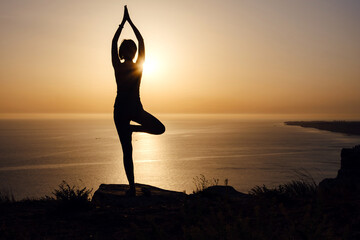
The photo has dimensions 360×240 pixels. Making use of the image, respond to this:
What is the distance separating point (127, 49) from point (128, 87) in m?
0.78

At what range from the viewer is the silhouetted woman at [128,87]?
6180mm

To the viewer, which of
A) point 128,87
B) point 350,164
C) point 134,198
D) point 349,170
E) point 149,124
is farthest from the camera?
point 350,164

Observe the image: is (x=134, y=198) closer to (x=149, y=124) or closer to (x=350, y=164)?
(x=149, y=124)

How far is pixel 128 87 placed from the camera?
6234mm

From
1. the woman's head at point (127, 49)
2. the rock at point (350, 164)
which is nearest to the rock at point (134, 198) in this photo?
the woman's head at point (127, 49)

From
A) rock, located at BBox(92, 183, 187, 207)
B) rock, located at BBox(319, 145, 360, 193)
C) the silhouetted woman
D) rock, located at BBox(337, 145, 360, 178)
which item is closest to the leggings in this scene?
the silhouetted woman

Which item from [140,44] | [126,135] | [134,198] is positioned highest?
[140,44]

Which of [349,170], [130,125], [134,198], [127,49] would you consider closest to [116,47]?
[127,49]

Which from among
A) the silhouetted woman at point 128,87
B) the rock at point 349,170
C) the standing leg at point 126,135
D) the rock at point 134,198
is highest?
the silhouetted woman at point 128,87

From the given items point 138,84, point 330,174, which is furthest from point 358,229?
point 330,174

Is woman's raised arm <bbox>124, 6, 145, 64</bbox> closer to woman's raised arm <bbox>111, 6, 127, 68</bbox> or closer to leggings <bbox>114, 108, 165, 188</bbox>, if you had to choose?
woman's raised arm <bbox>111, 6, 127, 68</bbox>

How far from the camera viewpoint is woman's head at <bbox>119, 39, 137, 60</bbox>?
632 centimetres

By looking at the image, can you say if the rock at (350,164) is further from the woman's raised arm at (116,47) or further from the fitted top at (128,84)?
the woman's raised arm at (116,47)

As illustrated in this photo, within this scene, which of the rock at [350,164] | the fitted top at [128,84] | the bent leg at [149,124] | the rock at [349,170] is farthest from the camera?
the rock at [350,164]
